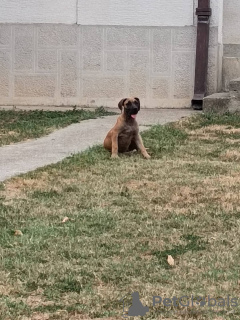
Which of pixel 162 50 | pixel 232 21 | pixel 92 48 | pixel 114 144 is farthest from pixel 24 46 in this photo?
pixel 114 144

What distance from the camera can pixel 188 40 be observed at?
12758mm

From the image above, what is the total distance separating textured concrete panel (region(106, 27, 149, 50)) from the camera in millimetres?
12852

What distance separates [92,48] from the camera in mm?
12992

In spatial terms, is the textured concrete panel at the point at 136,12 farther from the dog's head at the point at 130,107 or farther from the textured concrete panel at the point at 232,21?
the dog's head at the point at 130,107

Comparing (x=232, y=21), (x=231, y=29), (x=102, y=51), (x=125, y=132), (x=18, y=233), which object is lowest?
(x=18, y=233)

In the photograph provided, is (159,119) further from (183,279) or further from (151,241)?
(183,279)

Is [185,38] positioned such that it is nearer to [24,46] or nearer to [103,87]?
[103,87]

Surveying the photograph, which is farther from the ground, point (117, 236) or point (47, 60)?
point (47, 60)

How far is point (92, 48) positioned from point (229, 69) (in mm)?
2446

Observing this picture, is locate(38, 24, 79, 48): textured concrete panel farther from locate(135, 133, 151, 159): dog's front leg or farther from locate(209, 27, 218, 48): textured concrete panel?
locate(135, 133, 151, 159): dog's front leg

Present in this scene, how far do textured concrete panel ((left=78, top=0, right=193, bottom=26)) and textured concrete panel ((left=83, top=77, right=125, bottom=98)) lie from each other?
0.97 meters

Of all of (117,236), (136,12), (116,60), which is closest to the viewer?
(117,236)

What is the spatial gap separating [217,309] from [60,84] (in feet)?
32.0

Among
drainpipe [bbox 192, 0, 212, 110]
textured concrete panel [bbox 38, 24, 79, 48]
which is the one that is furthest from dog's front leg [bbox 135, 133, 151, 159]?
textured concrete panel [bbox 38, 24, 79, 48]
